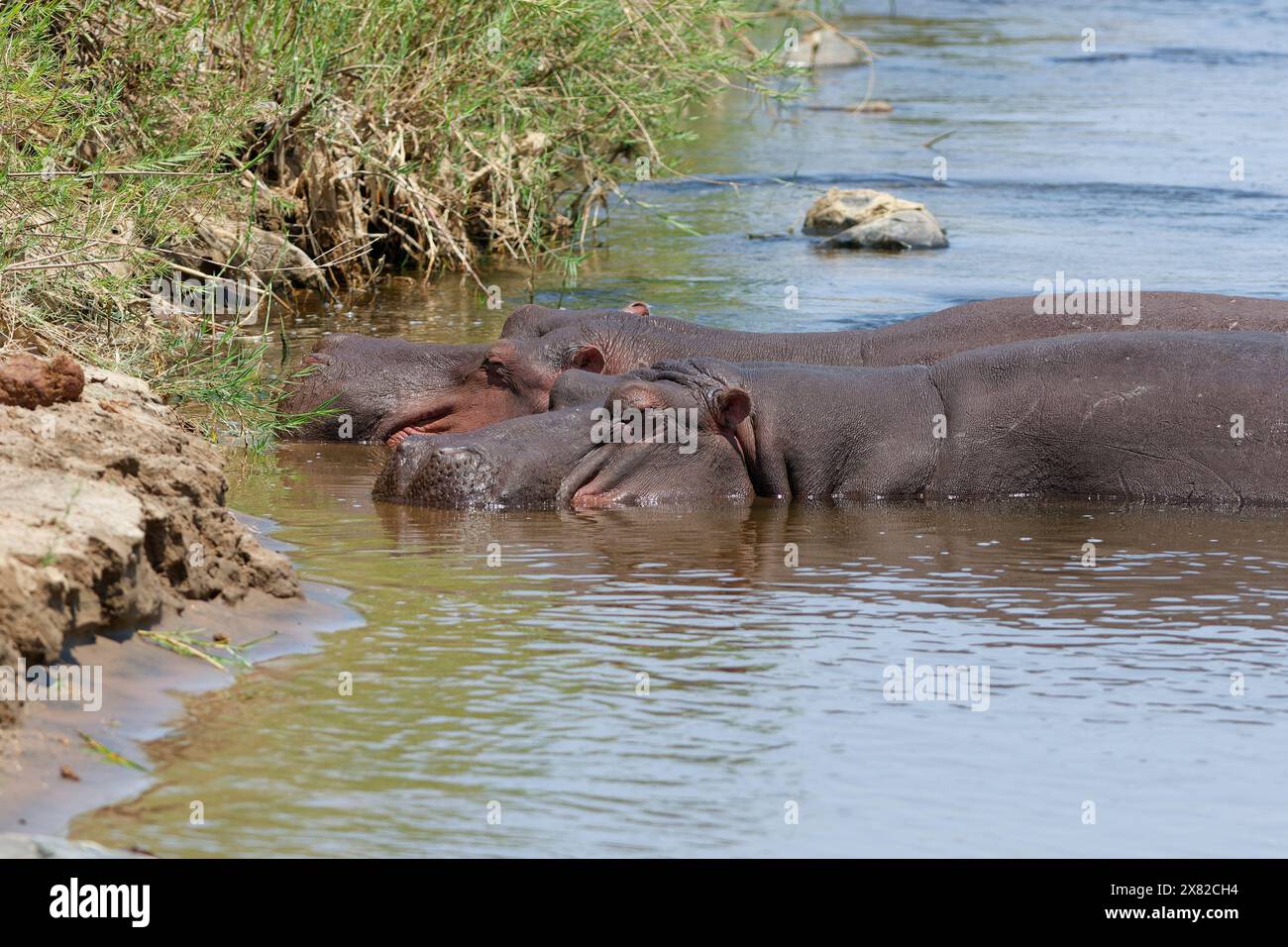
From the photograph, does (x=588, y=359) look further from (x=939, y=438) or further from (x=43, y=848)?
(x=43, y=848)

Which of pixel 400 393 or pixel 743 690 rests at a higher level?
pixel 400 393

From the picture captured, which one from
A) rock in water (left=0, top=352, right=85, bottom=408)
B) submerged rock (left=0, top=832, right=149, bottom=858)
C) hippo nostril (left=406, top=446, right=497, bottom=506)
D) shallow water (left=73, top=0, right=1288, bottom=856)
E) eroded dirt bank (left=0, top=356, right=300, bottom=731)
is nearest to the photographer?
submerged rock (left=0, top=832, right=149, bottom=858)

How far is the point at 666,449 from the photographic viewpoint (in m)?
6.63

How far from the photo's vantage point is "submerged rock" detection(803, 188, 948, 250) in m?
12.0

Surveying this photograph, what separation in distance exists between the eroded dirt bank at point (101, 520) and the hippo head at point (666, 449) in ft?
5.23

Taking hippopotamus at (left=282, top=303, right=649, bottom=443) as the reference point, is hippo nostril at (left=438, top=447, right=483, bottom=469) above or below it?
below

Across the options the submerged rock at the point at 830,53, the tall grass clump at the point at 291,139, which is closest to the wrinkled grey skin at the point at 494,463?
the tall grass clump at the point at 291,139

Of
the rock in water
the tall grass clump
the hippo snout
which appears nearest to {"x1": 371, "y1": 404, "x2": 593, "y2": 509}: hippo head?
the hippo snout

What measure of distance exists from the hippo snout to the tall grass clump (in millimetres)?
535

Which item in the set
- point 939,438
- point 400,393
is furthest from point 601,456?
point 400,393

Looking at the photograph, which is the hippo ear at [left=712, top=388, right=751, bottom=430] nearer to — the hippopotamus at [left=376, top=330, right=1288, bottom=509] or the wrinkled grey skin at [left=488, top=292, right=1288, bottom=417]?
the hippopotamus at [left=376, top=330, right=1288, bottom=509]

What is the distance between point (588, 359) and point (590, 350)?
0.18ft

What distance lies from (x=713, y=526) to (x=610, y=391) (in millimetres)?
648
